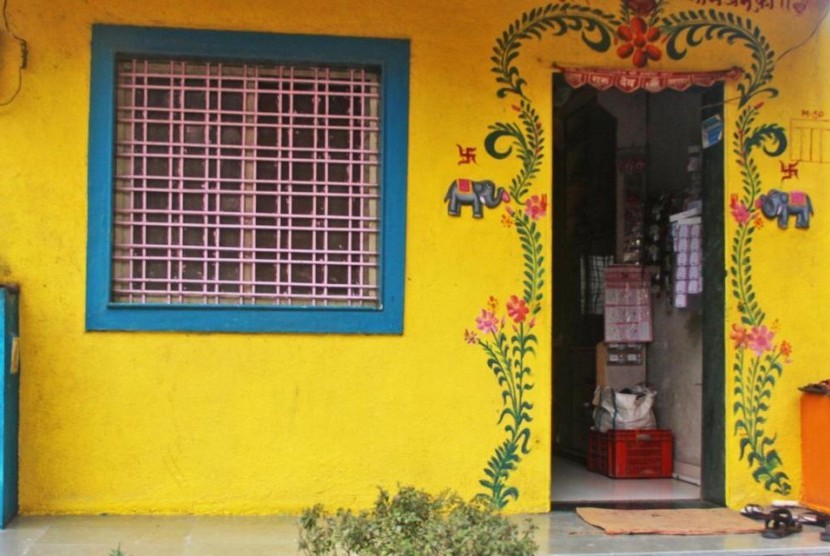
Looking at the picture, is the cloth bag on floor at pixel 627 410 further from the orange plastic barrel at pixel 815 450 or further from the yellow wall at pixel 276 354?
the orange plastic barrel at pixel 815 450

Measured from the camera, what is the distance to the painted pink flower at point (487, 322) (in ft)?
21.6

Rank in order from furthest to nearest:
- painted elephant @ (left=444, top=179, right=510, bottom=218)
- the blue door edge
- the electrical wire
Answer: painted elephant @ (left=444, top=179, right=510, bottom=218) < the electrical wire < the blue door edge

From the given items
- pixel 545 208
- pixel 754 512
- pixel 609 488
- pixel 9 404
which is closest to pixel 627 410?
pixel 609 488

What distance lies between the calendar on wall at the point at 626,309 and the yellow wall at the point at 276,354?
165 centimetres

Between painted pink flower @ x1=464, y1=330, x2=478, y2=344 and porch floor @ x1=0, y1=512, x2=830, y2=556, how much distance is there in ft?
4.36

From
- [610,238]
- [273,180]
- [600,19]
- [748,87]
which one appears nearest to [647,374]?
[610,238]

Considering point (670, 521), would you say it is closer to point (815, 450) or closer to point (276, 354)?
point (815, 450)

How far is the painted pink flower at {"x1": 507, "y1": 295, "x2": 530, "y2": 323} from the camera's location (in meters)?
6.61

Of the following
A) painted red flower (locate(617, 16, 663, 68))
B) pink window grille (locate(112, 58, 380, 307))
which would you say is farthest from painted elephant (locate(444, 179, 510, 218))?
painted red flower (locate(617, 16, 663, 68))

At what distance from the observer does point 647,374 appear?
8602mm

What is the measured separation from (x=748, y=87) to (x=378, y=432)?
3760 mm

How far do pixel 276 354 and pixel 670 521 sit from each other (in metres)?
2.96

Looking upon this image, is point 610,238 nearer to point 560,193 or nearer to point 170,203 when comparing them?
point 560,193

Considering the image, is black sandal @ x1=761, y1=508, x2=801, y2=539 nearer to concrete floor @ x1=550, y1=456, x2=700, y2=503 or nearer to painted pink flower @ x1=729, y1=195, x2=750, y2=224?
concrete floor @ x1=550, y1=456, x2=700, y2=503
